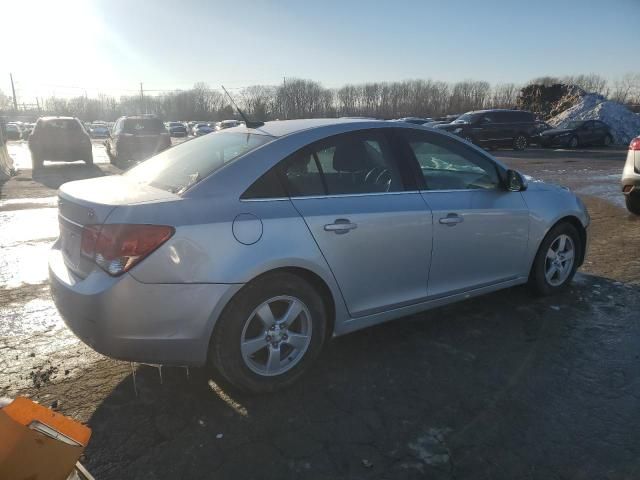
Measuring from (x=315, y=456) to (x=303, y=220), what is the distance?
1.30 metres

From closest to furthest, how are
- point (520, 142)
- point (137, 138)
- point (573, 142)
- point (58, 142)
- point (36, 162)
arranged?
point (36, 162) < point (58, 142) < point (137, 138) < point (520, 142) < point (573, 142)

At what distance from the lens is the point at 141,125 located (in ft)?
56.0

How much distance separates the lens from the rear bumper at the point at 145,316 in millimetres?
2576

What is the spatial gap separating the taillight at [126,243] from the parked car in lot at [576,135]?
1095 inches

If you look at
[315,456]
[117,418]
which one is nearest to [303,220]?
[315,456]

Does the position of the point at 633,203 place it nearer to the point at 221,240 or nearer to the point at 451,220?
the point at 451,220

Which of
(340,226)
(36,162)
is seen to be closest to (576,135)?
(36,162)

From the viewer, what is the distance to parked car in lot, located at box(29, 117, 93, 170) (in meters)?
15.7

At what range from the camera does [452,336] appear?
12.5 feet

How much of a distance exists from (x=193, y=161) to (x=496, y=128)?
974 inches

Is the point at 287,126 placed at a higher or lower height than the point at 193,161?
higher

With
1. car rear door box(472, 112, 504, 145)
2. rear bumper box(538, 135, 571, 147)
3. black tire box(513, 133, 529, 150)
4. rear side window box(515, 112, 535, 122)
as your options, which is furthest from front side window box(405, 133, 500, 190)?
rear bumper box(538, 135, 571, 147)

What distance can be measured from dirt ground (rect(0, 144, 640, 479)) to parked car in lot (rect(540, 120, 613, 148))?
24.7m

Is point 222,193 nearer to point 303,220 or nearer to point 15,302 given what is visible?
point 303,220
